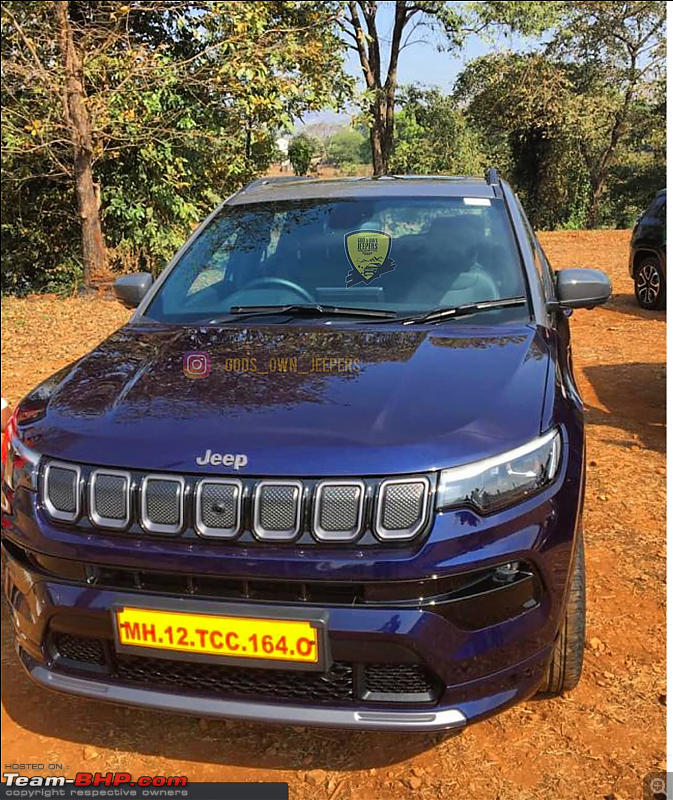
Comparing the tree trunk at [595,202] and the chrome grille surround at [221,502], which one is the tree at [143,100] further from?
the tree trunk at [595,202]

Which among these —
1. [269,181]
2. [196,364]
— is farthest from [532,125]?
[196,364]

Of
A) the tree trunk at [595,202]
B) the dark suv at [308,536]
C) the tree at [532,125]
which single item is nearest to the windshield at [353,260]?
the dark suv at [308,536]

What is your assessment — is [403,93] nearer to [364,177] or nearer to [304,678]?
[364,177]

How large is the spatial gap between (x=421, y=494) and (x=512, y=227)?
1.99 meters

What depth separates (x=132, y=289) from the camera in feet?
12.9

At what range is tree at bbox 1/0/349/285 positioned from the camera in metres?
11.7

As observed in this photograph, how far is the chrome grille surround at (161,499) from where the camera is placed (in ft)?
7.14

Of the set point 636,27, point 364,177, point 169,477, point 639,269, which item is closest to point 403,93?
point 636,27

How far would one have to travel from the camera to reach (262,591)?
2.16 meters

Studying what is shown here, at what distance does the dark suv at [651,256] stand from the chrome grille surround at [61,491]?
30.5 ft

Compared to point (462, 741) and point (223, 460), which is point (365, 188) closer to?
point (223, 460)

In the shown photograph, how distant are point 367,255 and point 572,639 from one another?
1858 millimetres

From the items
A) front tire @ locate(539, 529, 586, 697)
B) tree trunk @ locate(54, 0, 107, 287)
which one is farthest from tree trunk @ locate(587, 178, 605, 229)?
front tire @ locate(539, 529, 586, 697)

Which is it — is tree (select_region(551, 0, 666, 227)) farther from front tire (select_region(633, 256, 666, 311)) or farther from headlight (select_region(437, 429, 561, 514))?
headlight (select_region(437, 429, 561, 514))
